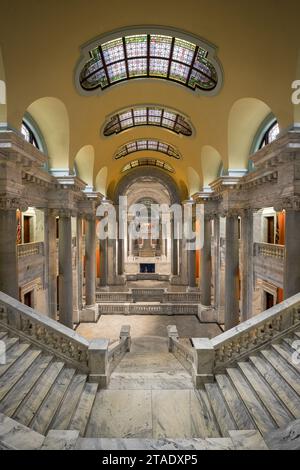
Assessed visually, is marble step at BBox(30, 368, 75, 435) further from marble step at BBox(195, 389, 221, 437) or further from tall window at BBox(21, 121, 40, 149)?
tall window at BBox(21, 121, 40, 149)

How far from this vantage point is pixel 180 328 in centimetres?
1634

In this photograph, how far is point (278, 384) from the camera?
5.86 meters

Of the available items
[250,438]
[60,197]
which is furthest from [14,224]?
[250,438]

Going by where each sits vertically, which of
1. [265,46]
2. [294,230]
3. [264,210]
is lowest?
[294,230]

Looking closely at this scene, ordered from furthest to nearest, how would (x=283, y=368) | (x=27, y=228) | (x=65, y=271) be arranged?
1. (x=27, y=228)
2. (x=65, y=271)
3. (x=283, y=368)

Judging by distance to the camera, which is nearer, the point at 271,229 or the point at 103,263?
the point at 271,229

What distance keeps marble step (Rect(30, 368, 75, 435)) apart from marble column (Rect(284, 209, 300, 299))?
6752 mm

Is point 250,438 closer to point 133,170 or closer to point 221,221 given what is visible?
point 221,221

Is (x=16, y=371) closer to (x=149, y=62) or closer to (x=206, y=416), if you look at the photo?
(x=206, y=416)

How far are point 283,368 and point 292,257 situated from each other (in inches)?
137

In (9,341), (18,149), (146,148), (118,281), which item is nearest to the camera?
(9,341)

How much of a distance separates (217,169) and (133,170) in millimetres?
11342

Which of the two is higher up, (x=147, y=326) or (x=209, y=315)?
(x=209, y=315)

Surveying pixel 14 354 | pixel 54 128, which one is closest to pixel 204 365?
pixel 14 354
